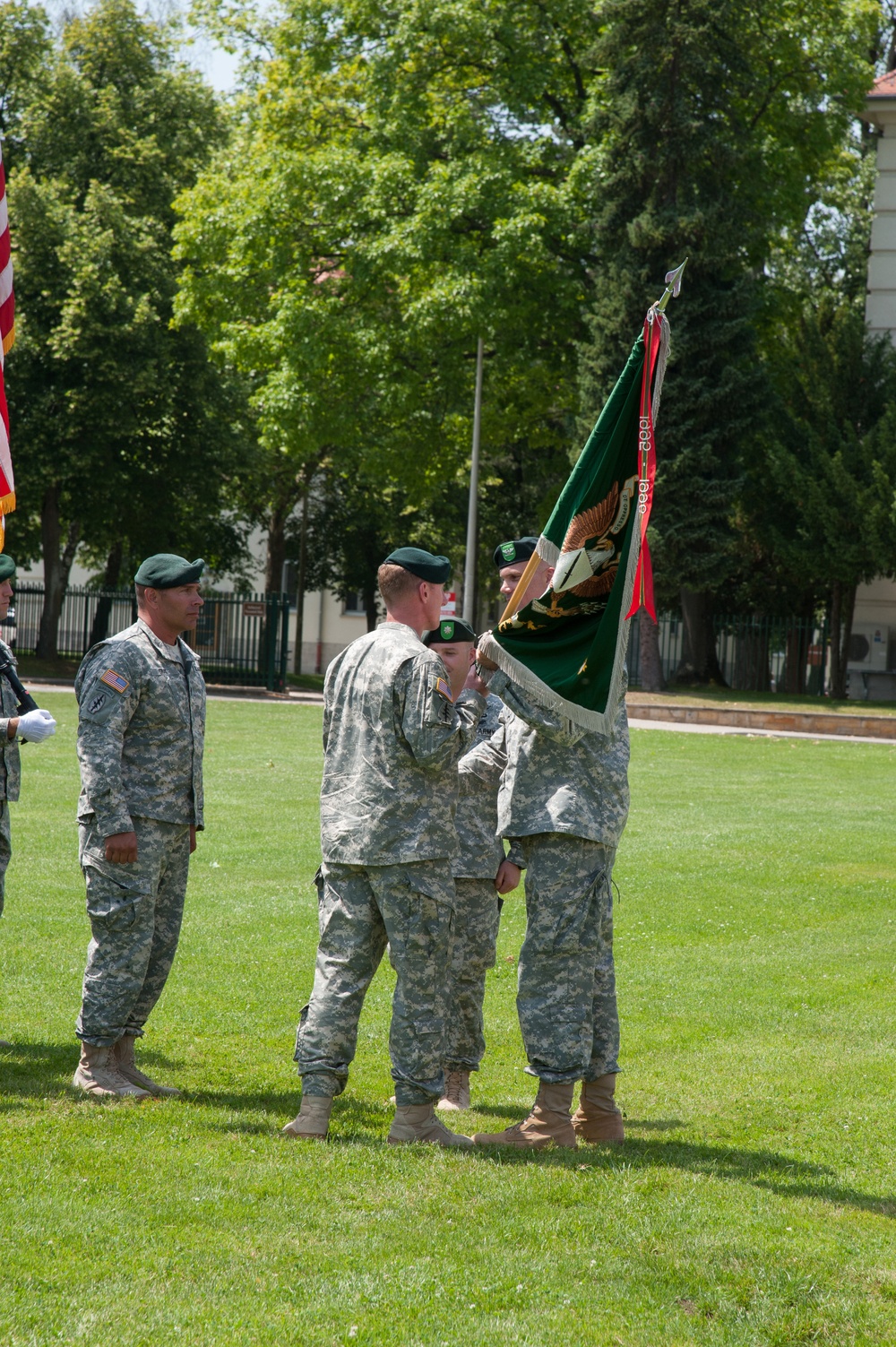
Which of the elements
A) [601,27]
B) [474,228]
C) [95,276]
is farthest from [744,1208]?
[95,276]

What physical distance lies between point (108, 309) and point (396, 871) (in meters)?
33.0

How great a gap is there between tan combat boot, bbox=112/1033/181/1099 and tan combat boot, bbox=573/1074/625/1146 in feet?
5.53

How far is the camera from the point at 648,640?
31453mm

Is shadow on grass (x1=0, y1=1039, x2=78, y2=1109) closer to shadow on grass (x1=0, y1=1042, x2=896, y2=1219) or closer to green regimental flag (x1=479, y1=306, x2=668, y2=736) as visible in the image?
shadow on grass (x1=0, y1=1042, x2=896, y2=1219)

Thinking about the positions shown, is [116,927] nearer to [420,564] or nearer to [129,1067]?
[129,1067]

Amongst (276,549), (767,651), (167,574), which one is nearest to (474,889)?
(167,574)

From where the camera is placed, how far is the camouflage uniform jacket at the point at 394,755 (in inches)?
196

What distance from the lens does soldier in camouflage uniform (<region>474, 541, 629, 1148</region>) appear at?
5.06 m

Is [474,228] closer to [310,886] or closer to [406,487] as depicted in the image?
[406,487]

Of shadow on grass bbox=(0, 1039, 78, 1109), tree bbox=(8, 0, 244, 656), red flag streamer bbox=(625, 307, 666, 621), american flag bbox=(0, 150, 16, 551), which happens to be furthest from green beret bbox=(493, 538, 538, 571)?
tree bbox=(8, 0, 244, 656)

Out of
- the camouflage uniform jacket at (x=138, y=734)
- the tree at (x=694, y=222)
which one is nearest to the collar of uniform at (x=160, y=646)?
the camouflage uniform jacket at (x=138, y=734)

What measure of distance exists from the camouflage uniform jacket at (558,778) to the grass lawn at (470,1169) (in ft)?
3.96

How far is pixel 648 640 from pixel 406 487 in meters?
9.18

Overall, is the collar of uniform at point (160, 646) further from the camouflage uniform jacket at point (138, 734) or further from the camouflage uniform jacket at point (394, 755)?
the camouflage uniform jacket at point (394, 755)
